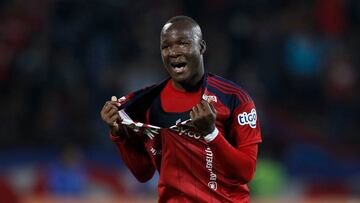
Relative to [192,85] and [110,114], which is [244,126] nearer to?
[192,85]

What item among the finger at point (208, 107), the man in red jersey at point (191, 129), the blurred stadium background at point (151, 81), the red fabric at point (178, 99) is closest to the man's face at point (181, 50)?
the man in red jersey at point (191, 129)

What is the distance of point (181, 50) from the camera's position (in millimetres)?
4074

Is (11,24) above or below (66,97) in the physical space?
above

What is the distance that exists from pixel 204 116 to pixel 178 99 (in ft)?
1.73

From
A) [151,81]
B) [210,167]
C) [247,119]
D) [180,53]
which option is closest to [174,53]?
[180,53]

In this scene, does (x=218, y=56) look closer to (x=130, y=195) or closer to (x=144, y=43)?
(x=144, y=43)

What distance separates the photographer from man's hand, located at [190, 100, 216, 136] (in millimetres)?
3768

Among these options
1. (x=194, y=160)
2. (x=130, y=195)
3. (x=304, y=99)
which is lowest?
(x=130, y=195)

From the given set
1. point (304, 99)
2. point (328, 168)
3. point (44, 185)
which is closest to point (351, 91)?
point (304, 99)

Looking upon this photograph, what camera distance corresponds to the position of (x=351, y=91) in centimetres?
1104

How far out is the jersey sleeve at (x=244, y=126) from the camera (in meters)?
4.08

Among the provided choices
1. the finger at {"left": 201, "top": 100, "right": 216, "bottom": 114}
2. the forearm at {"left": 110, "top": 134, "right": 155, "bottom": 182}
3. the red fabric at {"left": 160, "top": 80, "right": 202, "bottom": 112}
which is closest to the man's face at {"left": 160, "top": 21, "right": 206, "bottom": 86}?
the red fabric at {"left": 160, "top": 80, "right": 202, "bottom": 112}

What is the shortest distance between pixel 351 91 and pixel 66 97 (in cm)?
379

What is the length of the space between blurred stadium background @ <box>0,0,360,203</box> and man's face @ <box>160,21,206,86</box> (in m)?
5.02
